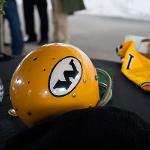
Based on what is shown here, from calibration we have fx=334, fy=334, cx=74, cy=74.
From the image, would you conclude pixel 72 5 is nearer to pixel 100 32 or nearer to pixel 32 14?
pixel 32 14

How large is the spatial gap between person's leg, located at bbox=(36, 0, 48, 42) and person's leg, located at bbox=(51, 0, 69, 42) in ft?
0.74

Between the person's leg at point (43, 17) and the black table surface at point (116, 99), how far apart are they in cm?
184

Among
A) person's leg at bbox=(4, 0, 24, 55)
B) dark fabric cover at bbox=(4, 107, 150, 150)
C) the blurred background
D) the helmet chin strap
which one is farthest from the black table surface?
the blurred background

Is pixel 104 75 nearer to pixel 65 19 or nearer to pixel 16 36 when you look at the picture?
pixel 16 36

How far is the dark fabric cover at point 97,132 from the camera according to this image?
514mm

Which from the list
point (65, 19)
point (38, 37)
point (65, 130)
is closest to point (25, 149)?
point (65, 130)

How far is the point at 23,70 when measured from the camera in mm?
701

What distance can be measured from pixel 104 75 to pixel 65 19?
189cm

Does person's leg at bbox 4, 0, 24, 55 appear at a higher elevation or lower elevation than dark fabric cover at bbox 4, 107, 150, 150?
lower

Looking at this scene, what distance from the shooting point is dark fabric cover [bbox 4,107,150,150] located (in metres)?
0.51

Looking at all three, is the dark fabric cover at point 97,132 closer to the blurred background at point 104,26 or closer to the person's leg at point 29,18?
the blurred background at point 104,26

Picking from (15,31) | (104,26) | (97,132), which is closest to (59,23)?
(15,31)

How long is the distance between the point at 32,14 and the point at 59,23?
17.4 inches

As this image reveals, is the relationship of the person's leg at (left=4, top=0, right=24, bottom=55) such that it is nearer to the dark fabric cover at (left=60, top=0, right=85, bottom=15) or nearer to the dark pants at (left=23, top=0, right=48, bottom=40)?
the dark fabric cover at (left=60, top=0, right=85, bottom=15)
